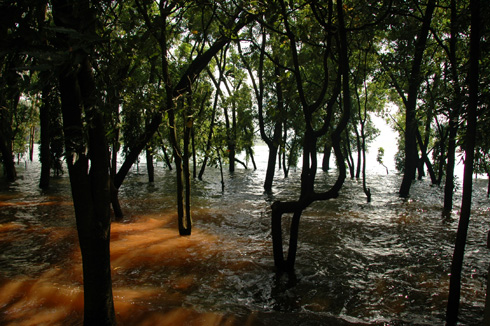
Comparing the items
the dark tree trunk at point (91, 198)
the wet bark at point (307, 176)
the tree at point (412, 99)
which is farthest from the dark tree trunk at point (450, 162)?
the dark tree trunk at point (91, 198)

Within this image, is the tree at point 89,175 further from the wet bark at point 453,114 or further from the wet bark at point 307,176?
the wet bark at point 453,114

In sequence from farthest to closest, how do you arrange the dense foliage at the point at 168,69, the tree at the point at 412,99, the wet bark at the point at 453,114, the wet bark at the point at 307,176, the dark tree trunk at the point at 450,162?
the tree at the point at 412,99 < the dark tree trunk at the point at 450,162 < the wet bark at the point at 453,114 < the wet bark at the point at 307,176 < the dense foliage at the point at 168,69

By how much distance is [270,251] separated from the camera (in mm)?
7285

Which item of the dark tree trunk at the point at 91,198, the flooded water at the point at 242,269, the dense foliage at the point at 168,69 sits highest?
the dense foliage at the point at 168,69

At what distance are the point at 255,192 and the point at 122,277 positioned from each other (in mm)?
11196

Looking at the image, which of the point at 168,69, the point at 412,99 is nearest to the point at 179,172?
the point at 168,69

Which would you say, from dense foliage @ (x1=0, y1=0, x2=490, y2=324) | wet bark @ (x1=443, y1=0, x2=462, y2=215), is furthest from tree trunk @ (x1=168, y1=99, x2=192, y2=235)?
wet bark @ (x1=443, y1=0, x2=462, y2=215)

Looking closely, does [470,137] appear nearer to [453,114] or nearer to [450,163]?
[453,114]

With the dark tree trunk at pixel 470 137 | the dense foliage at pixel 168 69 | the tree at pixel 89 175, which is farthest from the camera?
the dark tree trunk at pixel 470 137

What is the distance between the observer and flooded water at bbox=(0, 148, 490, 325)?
14.9 feet

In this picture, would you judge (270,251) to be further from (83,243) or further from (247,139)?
(247,139)

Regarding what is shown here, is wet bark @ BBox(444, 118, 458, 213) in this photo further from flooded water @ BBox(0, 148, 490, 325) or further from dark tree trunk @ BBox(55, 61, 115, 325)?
dark tree trunk @ BBox(55, 61, 115, 325)

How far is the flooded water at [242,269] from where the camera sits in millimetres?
4539

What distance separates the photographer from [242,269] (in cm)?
621
